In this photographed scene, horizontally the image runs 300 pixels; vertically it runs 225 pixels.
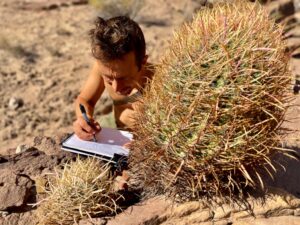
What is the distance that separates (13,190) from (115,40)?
0.81 meters

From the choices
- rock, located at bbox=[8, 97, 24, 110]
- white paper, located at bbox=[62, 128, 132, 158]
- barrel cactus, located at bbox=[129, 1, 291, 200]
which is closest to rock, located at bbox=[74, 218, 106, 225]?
barrel cactus, located at bbox=[129, 1, 291, 200]

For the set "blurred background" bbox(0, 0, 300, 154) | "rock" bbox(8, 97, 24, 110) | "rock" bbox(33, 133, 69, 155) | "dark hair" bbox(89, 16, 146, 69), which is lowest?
"rock" bbox(8, 97, 24, 110)

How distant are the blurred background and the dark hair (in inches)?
57.6

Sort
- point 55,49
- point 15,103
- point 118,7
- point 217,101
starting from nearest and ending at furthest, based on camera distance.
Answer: point 217,101, point 15,103, point 55,49, point 118,7

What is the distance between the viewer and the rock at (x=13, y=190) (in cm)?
247

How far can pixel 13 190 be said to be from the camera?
2.52m

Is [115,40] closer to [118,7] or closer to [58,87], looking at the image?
[58,87]

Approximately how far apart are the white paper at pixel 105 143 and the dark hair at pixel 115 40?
379mm

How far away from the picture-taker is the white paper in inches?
101

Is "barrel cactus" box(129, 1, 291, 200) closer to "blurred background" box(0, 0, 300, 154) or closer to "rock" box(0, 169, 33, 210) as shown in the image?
"rock" box(0, 169, 33, 210)

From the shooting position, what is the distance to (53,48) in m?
6.28

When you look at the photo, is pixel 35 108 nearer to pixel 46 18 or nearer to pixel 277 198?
pixel 46 18

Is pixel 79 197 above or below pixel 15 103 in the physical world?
above

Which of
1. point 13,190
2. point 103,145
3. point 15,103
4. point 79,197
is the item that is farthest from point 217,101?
point 15,103
